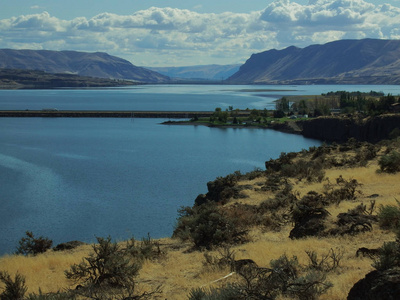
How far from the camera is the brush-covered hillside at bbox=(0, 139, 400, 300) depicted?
10.0 meters

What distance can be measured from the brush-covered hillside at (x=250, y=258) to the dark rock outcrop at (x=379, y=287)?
0.09ft

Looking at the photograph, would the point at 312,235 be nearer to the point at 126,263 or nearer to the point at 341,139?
the point at 126,263

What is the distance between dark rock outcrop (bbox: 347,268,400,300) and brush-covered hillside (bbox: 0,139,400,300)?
3cm

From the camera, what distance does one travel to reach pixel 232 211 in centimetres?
2019

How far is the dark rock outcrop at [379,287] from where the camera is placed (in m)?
8.23

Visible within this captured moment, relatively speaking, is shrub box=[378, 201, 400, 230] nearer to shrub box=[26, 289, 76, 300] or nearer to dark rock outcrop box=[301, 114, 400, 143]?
shrub box=[26, 289, 76, 300]

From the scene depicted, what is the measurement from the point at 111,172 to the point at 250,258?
52694mm

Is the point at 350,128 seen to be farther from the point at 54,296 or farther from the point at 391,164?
the point at 54,296

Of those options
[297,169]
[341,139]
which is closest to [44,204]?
[297,169]

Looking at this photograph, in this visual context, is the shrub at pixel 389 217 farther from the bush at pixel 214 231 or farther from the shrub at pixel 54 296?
the shrub at pixel 54 296

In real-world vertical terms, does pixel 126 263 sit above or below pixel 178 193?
above

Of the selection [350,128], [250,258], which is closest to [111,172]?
[250,258]

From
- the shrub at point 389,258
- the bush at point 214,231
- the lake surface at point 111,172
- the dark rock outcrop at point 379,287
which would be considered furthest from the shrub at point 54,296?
the lake surface at point 111,172

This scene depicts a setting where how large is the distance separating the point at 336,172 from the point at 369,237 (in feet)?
54.9
